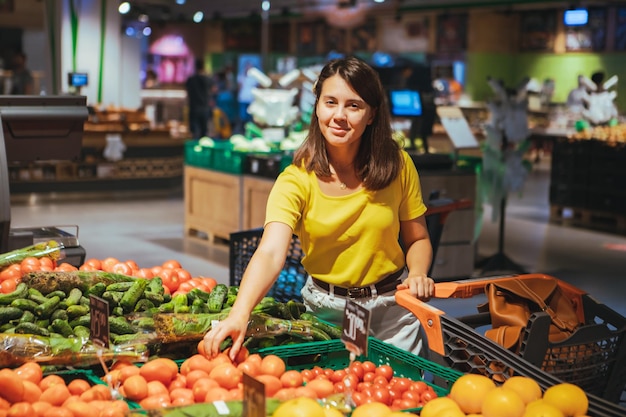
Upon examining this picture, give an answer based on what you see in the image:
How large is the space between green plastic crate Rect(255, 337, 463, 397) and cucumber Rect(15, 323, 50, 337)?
2.15 feet

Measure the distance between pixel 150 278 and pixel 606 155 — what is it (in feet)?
27.0

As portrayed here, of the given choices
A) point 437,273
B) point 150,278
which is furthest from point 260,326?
point 437,273

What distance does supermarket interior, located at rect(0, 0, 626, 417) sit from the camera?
231 centimetres

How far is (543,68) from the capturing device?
61.4 ft

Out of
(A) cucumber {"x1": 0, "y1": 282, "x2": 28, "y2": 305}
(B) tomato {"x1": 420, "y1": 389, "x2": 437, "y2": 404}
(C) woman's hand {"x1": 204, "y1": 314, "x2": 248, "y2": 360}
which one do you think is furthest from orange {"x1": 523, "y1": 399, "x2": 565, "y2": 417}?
(A) cucumber {"x1": 0, "y1": 282, "x2": 28, "y2": 305}

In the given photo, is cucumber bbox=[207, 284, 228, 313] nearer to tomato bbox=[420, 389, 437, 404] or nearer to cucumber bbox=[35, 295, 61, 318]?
cucumber bbox=[35, 295, 61, 318]

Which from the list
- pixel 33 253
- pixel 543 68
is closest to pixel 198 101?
pixel 543 68

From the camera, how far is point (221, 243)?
8945 millimetres

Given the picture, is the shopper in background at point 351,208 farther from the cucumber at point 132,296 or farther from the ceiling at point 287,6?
the ceiling at point 287,6

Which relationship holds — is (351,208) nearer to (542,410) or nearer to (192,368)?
(192,368)

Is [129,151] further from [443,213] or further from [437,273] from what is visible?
[443,213]

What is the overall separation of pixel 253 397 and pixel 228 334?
22.7 inches

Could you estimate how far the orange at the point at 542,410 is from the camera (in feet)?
6.51

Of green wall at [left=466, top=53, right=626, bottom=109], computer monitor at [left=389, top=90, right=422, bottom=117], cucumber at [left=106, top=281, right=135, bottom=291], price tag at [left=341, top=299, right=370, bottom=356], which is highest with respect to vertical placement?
green wall at [left=466, top=53, right=626, bottom=109]
